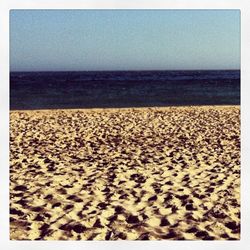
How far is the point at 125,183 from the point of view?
5.83 metres

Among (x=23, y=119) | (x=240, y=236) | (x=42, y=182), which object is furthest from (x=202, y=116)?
(x=240, y=236)

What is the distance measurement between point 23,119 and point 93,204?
7.51 m

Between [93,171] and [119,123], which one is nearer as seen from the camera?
[93,171]

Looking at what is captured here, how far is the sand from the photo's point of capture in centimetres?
450

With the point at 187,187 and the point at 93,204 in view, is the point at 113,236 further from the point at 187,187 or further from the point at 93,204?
the point at 187,187

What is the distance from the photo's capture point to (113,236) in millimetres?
4340

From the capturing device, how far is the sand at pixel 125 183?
177 inches

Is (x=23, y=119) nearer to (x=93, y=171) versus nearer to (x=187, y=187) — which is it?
(x=93, y=171)
